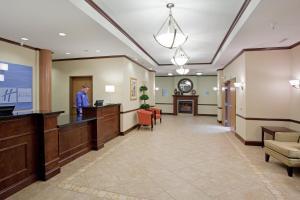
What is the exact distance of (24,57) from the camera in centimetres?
520

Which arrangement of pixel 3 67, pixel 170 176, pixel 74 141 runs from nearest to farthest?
pixel 170 176, pixel 74 141, pixel 3 67

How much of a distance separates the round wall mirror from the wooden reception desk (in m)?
9.82

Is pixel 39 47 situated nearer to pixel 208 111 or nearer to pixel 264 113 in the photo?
pixel 264 113

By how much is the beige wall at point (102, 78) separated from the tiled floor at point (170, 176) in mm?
Answer: 2094

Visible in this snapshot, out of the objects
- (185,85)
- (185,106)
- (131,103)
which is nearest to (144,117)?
(131,103)

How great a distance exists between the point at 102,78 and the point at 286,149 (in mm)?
5604

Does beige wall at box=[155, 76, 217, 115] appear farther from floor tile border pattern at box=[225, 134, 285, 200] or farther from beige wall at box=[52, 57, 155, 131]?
floor tile border pattern at box=[225, 134, 285, 200]

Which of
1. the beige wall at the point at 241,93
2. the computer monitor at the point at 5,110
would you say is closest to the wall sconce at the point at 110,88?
the computer monitor at the point at 5,110

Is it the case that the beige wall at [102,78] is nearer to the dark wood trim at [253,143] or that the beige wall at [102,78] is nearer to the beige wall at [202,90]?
the dark wood trim at [253,143]

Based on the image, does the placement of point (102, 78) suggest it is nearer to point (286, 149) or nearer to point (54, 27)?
point (54, 27)

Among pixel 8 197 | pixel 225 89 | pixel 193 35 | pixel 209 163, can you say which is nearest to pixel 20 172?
pixel 8 197

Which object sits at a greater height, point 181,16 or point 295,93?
point 181,16

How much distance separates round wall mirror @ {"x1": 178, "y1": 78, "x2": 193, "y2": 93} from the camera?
13.2 metres

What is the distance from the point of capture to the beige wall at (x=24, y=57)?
4.69 meters
